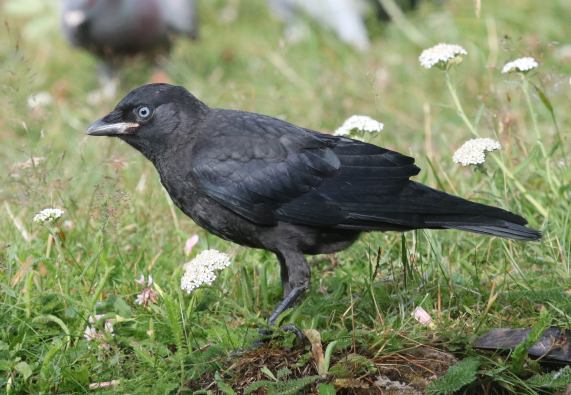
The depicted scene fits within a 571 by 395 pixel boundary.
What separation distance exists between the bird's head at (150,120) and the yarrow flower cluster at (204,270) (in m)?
A: 0.60

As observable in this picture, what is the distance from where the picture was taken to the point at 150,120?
372 cm

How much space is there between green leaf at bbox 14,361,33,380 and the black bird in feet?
2.64

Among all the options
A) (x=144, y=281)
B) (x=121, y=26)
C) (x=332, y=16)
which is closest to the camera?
(x=144, y=281)

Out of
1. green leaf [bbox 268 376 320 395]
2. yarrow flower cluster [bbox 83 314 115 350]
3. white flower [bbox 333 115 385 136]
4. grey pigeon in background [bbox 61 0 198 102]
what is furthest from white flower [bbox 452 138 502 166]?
grey pigeon in background [bbox 61 0 198 102]

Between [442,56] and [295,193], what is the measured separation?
0.91 m

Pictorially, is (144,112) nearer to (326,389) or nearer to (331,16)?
(326,389)

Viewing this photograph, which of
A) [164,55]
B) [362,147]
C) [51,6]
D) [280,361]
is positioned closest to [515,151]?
[362,147]

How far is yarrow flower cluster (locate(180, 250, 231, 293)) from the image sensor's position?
10.7 ft

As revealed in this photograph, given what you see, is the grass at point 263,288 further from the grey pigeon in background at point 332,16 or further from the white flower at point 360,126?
the grey pigeon in background at point 332,16

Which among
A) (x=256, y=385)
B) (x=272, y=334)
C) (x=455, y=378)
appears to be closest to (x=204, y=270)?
(x=272, y=334)

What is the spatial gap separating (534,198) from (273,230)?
1.50m

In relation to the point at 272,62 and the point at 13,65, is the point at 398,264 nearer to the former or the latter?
the point at 13,65

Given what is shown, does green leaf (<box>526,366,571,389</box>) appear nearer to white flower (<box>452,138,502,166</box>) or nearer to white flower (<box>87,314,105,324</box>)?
white flower (<box>452,138,502,166</box>)

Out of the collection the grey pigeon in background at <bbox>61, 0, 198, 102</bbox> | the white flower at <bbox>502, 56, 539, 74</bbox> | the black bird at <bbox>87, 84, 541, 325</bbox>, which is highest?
the white flower at <bbox>502, 56, 539, 74</bbox>
